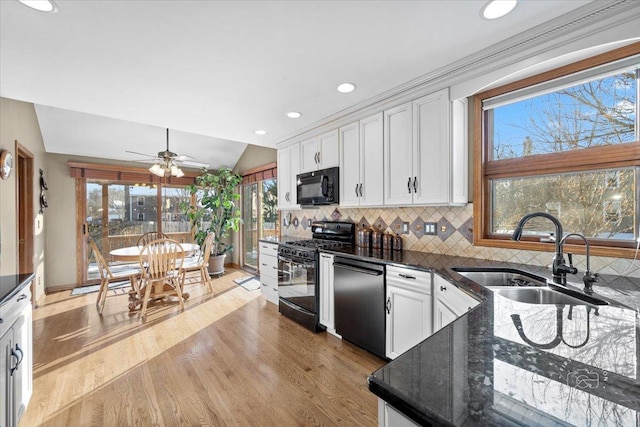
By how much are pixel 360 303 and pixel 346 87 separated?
198 cm

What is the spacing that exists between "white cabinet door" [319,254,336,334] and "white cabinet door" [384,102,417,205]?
88 cm

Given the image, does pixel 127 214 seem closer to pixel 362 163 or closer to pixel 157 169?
pixel 157 169

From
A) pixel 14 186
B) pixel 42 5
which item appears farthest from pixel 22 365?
pixel 14 186

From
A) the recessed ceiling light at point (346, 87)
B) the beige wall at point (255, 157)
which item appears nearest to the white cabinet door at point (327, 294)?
the recessed ceiling light at point (346, 87)

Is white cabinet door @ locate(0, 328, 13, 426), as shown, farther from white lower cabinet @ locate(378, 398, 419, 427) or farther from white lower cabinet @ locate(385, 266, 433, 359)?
white lower cabinet @ locate(385, 266, 433, 359)

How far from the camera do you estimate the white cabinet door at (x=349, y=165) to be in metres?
3.15

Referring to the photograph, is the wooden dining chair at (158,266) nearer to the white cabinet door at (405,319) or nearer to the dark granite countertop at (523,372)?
the white cabinet door at (405,319)

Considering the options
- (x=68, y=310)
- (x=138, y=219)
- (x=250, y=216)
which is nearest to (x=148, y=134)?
(x=138, y=219)

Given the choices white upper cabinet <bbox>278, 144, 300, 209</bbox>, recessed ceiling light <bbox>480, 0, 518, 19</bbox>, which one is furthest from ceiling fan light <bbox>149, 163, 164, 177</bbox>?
recessed ceiling light <bbox>480, 0, 518, 19</bbox>

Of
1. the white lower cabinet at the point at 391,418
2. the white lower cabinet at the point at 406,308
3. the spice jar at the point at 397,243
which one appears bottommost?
the white lower cabinet at the point at 406,308

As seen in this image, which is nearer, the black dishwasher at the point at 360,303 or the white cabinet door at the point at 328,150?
the black dishwasher at the point at 360,303

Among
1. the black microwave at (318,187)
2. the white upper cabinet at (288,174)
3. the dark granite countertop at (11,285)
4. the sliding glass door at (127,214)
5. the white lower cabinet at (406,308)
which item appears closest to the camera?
the dark granite countertop at (11,285)

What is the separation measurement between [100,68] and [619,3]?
3.35 m

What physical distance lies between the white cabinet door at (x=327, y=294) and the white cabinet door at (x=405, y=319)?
73 centimetres
